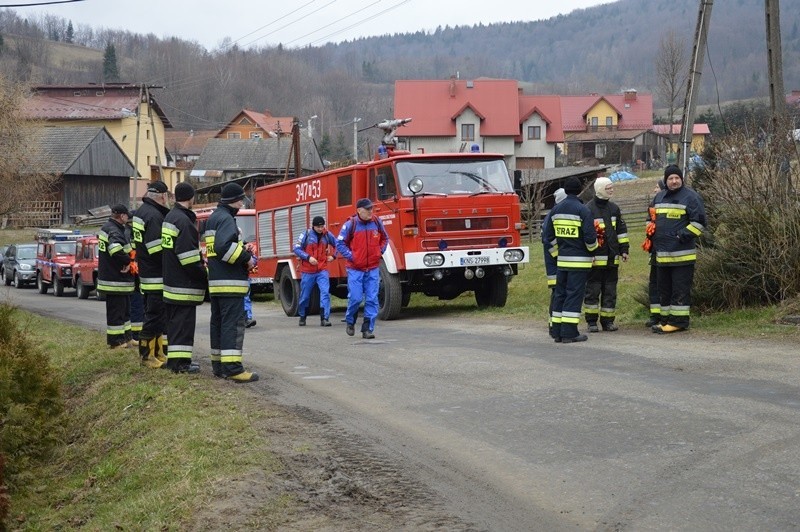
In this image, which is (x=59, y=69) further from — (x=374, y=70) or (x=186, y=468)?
(x=186, y=468)

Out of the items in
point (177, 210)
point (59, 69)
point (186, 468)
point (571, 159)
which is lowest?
point (186, 468)

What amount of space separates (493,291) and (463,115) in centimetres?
5974

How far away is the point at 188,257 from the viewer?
10.6 meters

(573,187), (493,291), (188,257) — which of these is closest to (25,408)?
(188,257)

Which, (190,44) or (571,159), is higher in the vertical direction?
(190,44)

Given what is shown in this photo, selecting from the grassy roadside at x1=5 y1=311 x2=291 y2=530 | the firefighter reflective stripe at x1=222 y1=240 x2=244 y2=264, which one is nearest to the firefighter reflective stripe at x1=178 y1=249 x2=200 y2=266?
the firefighter reflective stripe at x1=222 y1=240 x2=244 y2=264

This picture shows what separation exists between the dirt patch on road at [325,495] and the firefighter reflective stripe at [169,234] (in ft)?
11.9

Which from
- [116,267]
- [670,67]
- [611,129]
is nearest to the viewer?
[116,267]

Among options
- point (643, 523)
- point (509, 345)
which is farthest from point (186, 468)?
point (509, 345)

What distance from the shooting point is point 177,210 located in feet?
35.0

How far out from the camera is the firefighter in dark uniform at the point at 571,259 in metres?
12.5

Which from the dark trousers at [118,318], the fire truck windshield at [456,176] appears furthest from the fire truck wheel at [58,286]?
the dark trousers at [118,318]

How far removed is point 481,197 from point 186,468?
36.3 ft

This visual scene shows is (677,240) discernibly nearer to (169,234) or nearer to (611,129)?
(169,234)
